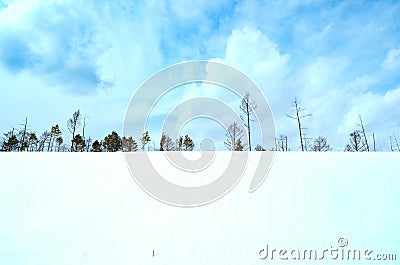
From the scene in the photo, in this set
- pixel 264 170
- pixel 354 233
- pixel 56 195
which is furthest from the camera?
pixel 264 170

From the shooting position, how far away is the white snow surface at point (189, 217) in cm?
614

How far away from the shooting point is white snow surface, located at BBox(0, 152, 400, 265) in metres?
6.14

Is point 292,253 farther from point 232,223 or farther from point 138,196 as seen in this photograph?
point 138,196

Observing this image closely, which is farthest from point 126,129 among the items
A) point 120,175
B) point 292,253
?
point 292,253

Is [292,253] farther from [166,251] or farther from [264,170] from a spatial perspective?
[264,170]

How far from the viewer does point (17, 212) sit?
7984mm

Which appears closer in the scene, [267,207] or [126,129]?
[267,207]

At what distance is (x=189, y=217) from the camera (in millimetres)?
7906

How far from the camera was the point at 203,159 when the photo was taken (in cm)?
1336

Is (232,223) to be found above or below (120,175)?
below

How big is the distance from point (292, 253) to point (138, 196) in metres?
5.97

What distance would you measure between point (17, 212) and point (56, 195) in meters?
1.33

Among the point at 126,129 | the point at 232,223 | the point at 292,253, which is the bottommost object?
the point at 292,253

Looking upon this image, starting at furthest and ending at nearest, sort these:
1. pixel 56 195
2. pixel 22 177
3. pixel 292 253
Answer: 1. pixel 22 177
2. pixel 56 195
3. pixel 292 253
